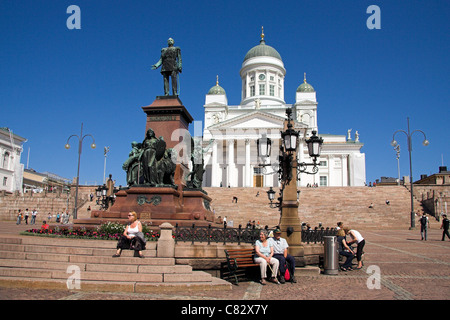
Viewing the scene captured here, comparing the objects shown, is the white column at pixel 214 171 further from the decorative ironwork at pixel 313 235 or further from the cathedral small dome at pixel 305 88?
the decorative ironwork at pixel 313 235

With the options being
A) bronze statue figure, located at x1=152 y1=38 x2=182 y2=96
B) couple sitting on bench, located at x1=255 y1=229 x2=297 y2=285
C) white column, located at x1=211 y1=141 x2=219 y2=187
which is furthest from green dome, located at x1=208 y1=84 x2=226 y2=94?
couple sitting on bench, located at x1=255 y1=229 x2=297 y2=285

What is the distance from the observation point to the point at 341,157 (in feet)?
242

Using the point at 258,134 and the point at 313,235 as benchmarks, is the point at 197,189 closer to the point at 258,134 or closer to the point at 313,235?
the point at 313,235

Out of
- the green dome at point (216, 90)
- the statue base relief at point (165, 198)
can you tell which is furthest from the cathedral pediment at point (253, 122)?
the statue base relief at point (165, 198)

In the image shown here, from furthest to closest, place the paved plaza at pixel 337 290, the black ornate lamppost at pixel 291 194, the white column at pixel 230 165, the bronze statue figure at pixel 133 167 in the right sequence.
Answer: the white column at pixel 230 165
the bronze statue figure at pixel 133 167
the black ornate lamppost at pixel 291 194
the paved plaza at pixel 337 290

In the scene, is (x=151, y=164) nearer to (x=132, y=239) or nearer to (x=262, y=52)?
(x=132, y=239)

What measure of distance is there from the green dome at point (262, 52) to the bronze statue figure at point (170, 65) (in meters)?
69.7

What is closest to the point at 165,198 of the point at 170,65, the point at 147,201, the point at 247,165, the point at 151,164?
the point at 147,201

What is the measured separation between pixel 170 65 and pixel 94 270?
8282 mm

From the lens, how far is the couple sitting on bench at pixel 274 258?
880 centimetres

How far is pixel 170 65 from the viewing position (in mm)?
13922

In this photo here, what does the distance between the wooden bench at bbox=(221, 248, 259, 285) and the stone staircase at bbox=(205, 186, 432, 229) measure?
75.7ft
